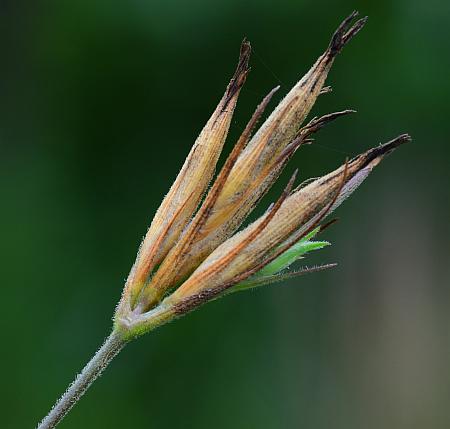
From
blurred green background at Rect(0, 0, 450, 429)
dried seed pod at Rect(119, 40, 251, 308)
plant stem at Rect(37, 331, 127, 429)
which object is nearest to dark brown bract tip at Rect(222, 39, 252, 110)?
dried seed pod at Rect(119, 40, 251, 308)

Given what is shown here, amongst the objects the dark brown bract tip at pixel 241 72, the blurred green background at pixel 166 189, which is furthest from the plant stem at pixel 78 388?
the blurred green background at pixel 166 189

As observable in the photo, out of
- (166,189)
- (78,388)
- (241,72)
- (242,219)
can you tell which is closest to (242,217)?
(242,219)

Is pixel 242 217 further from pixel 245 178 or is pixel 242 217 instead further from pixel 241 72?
pixel 241 72

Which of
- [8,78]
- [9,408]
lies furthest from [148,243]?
[8,78]

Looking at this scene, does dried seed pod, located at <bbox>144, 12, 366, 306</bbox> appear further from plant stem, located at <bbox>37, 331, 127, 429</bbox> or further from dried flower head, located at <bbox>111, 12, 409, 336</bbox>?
plant stem, located at <bbox>37, 331, 127, 429</bbox>

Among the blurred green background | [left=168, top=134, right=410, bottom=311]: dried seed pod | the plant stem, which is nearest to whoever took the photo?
the plant stem

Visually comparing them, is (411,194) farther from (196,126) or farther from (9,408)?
(9,408)

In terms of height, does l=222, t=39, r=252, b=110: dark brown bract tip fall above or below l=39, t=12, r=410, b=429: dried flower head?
above

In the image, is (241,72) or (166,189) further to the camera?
(166,189)

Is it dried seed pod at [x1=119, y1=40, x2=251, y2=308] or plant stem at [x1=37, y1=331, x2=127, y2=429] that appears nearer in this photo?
plant stem at [x1=37, y1=331, x2=127, y2=429]
